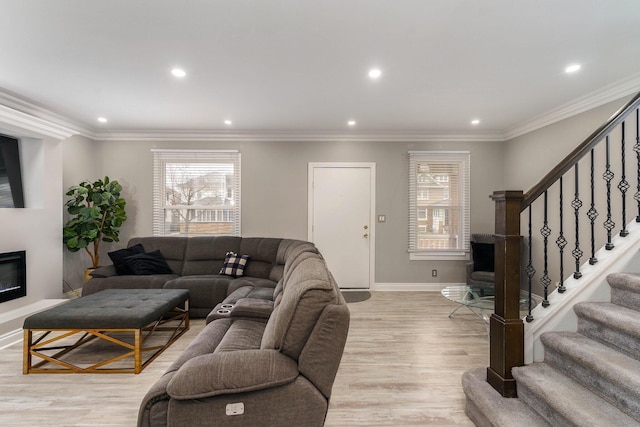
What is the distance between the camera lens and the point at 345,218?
4.90 meters

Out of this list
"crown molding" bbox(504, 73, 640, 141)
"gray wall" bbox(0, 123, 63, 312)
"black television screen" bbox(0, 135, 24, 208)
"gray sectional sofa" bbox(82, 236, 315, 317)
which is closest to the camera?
"crown molding" bbox(504, 73, 640, 141)

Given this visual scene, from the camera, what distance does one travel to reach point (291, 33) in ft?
7.18

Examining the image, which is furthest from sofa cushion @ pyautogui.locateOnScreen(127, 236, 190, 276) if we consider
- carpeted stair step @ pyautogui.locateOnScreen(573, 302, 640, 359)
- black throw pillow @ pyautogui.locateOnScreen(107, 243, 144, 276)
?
carpeted stair step @ pyautogui.locateOnScreen(573, 302, 640, 359)

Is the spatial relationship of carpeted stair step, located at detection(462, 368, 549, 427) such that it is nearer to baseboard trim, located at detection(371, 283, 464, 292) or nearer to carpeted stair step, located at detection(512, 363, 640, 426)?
carpeted stair step, located at detection(512, 363, 640, 426)

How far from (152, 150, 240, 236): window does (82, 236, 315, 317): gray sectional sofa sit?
1.69 feet

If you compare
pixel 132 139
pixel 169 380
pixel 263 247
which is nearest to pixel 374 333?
pixel 263 247

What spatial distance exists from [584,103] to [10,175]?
660 centimetres

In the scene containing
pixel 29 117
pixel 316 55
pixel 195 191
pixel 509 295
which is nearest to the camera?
pixel 509 295

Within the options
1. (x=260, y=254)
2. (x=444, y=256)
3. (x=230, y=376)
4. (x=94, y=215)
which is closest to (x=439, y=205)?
(x=444, y=256)

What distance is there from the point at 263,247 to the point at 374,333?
1.88m

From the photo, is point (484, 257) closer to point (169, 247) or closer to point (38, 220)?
point (169, 247)

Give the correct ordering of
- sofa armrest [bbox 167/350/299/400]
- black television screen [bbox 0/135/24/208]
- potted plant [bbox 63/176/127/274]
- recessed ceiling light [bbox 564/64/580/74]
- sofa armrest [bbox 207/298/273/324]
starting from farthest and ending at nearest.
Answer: potted plant [bbox 63/176/127/274]
black television screen [bbox 0/135/24/208]
recessed ceiling light [bbox 564/64/580/74]
sofa armrest [bbox 207/298/273/324]
sofa armrest [bbox 167/350/299/400]

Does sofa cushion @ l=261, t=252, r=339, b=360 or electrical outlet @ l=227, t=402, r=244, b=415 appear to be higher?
sofa cushion @ l=261, t=252, r=339, b=360

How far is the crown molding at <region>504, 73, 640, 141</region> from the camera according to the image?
9.64 feet
